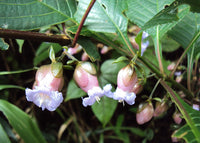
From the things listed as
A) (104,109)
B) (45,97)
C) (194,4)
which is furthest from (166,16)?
(104,109)

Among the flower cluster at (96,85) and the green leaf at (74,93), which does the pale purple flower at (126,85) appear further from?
the green leaf at (74,93)

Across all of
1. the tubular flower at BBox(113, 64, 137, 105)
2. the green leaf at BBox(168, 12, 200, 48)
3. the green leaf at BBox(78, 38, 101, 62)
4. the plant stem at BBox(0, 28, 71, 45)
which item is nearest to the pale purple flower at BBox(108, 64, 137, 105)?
the tubular flower at BBox(113, 64, 137, 105)

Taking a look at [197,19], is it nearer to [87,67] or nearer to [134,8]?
[134,8]

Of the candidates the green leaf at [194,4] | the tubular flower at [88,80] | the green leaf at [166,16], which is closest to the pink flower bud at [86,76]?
the tubular flower at [88,80]

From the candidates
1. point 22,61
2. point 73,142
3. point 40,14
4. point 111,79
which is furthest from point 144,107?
point 22,61

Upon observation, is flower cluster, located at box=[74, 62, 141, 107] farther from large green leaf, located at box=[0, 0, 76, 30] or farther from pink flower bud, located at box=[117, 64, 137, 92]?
large green leaf, located at box=[0, 0, 76, 30]

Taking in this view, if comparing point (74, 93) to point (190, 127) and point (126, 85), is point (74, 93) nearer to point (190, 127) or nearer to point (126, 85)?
point (126, 85)
